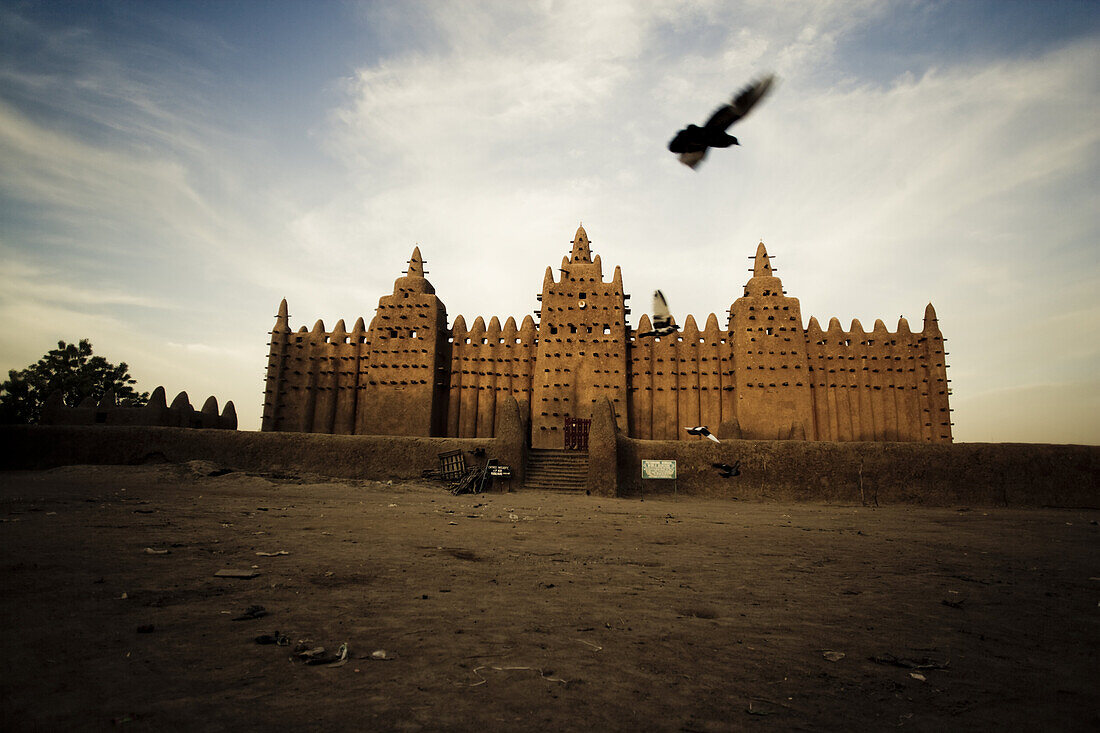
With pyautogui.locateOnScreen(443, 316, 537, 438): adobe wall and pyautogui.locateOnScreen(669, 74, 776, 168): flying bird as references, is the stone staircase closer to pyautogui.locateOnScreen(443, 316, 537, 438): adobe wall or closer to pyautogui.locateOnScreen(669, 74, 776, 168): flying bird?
pyautogui.locateOnScreen(443, 316, 537, 438): adobe wall

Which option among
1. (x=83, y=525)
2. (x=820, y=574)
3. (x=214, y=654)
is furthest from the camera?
(x=83, y=525)

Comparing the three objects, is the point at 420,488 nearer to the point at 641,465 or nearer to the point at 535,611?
the point at 641,465

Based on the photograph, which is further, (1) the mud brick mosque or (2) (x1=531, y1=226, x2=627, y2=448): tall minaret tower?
(2) (x1=531, y1=226, x2=627, y2=448): tall minaret tower

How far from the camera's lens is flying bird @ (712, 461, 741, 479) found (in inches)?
667

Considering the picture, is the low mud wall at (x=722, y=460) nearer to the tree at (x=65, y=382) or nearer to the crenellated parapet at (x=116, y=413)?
the crenellated parapet at (x=116, y=413)

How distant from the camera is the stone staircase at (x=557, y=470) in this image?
61.6 ft

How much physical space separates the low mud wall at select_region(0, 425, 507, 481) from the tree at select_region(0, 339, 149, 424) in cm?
2079

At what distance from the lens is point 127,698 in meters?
2.84

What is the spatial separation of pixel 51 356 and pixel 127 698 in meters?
49.7

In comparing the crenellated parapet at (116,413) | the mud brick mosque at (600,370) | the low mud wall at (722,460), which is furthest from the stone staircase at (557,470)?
the crenellated parapet at (116,413)

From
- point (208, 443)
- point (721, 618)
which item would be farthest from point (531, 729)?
point (208, 443)

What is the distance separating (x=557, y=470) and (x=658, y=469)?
12.4 ft

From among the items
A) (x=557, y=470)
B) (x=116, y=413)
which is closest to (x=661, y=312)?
(x=557, y=470)

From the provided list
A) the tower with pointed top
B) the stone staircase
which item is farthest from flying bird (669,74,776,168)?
the tower with pointed top
